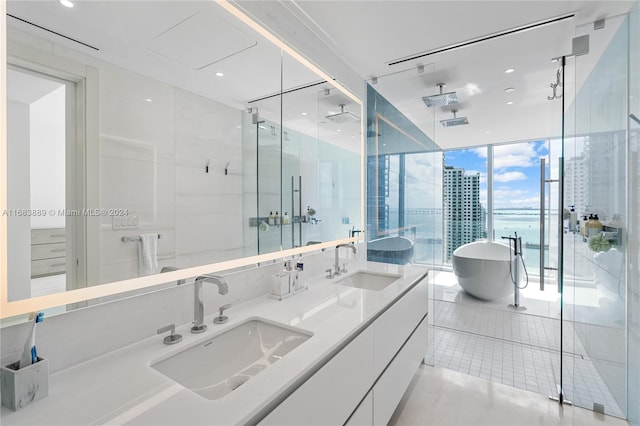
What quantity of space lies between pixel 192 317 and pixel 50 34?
42.4 inches

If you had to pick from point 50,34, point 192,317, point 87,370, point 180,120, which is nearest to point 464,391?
point 192,317

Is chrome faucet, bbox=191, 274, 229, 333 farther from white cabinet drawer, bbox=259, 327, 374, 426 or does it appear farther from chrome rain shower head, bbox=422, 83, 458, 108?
chrome rain shower head, bbox=422, 83, 458, 108

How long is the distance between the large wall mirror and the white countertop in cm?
23

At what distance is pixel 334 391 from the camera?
40.2 inches

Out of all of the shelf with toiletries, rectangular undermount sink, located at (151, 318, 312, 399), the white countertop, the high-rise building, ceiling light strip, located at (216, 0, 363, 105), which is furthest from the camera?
the high-rise building

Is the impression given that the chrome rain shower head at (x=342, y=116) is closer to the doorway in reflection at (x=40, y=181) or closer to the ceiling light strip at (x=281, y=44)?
the ceiling light strip at (x=281, y=44)

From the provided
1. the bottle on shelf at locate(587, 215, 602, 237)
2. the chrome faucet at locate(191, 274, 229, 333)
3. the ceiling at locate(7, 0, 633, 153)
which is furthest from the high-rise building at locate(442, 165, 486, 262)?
the chrome faucet at locate(191, 274, 229, 333)

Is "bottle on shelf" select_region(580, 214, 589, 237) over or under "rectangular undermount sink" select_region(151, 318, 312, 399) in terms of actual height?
over

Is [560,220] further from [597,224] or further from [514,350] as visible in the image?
[514,350]

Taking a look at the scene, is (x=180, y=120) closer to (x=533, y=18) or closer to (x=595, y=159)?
(x=533, y=18)

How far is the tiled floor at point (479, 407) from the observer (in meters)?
1.81

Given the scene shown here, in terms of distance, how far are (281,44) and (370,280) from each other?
1.72m

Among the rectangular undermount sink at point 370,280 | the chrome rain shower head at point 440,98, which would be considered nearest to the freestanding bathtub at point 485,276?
the chrome rain shower head at point 440,98

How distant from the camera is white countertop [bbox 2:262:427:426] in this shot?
26.4 inches
